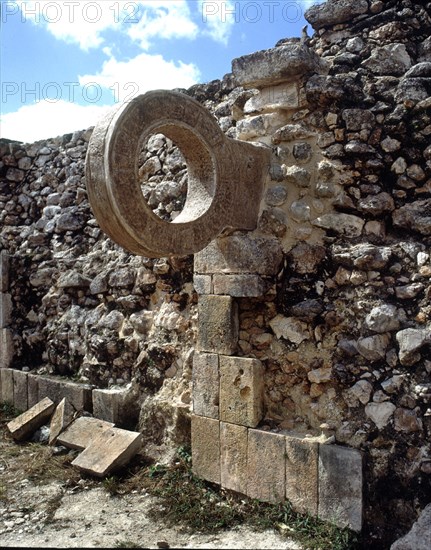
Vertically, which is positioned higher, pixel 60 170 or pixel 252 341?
pixel 60 170

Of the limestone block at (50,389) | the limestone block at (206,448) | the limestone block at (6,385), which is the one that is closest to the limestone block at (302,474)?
the limestone block at (206,448)

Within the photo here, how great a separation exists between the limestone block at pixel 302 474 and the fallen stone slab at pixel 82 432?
206 centimetres

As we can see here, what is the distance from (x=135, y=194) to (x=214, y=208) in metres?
0.77

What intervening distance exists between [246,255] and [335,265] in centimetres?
68

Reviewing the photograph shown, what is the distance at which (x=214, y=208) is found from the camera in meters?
3.87

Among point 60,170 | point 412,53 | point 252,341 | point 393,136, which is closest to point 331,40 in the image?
point 412,53

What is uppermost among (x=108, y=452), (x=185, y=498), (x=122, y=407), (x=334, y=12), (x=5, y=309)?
(x=334, y=12)

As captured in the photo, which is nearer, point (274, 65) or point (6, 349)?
point (274, 65)

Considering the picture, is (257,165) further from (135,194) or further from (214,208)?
(135,194)

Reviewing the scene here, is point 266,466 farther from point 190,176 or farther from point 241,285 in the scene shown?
point 190,176

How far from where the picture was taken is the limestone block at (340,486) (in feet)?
11.5

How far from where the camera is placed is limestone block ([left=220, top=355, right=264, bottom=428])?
13.2ft

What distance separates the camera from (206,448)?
4.30 metres

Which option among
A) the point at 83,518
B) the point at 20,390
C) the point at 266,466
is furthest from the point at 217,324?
the point at 20,390
